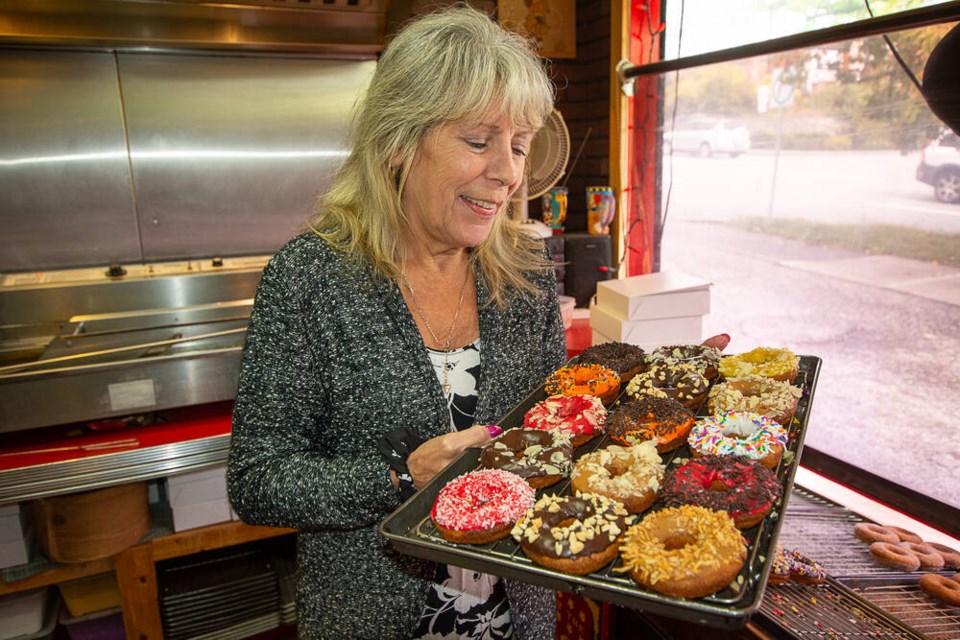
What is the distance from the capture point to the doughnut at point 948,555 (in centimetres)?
188

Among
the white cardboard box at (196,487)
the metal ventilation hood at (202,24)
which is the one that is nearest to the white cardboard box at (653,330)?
the white cardboard box at (196,487)

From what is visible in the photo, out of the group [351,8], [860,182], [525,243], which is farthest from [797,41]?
[351,8]

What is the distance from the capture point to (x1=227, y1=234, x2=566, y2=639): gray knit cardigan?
144cm

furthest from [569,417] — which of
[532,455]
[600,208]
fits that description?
[600,208]

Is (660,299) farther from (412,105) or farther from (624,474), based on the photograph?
(412,105)

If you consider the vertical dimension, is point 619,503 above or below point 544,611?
above

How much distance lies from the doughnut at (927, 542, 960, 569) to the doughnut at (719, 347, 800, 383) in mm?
633

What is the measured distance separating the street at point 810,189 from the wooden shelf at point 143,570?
3.00 m

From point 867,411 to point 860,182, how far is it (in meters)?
1.06

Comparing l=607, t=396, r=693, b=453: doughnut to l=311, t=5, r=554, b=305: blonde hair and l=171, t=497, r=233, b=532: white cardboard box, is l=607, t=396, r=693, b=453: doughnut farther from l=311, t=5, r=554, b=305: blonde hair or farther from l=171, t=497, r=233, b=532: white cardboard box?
l=171, t=497, r=233, b=532: white cardboard box

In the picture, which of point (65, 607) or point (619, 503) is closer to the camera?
point (619, 503)

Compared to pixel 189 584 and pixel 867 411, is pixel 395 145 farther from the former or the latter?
pixel 867 411

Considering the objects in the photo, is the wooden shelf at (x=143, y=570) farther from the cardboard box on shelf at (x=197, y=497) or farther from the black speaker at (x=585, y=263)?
the black speaker at (x=585, y=263)

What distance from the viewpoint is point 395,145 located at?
156 centimetres
